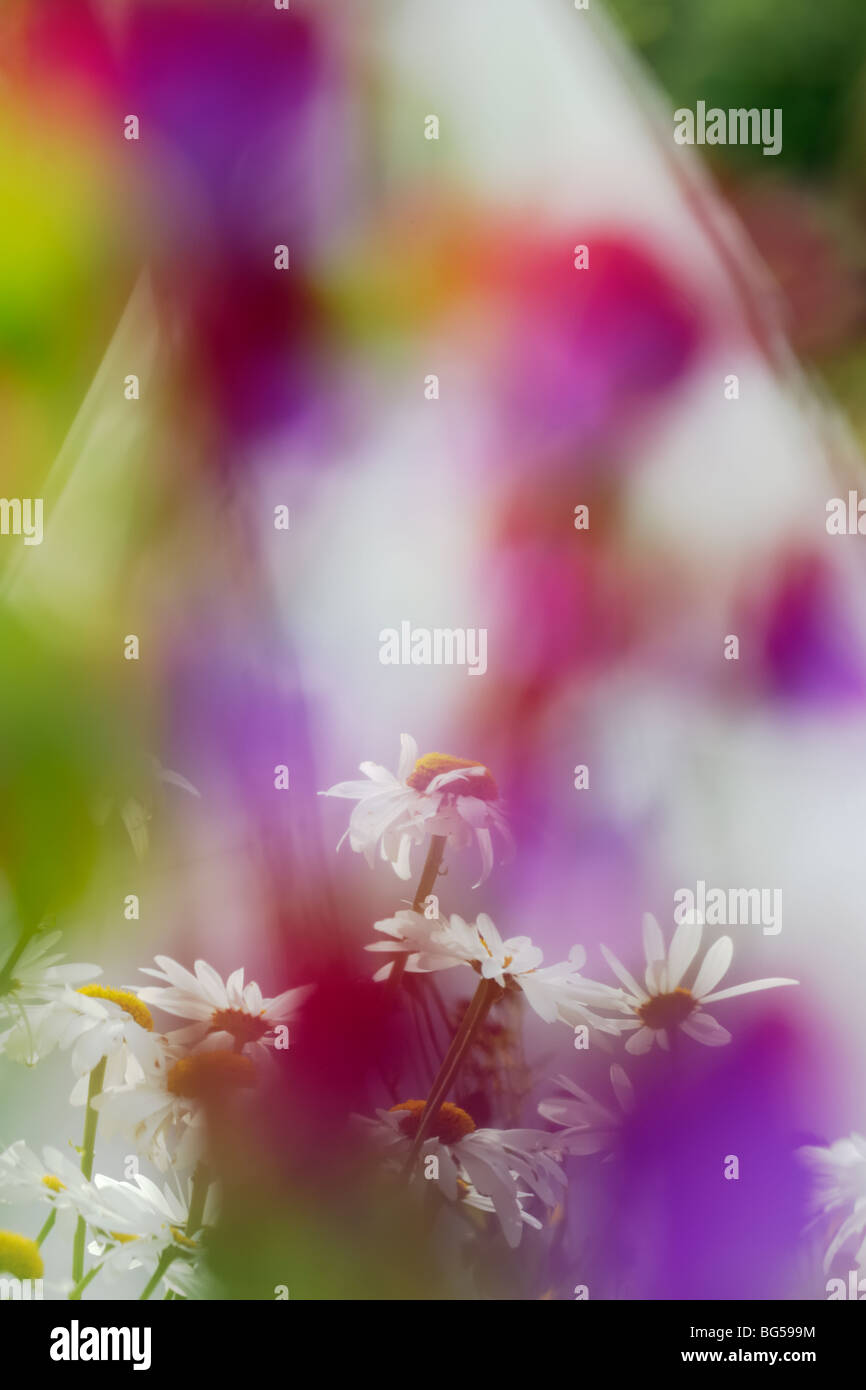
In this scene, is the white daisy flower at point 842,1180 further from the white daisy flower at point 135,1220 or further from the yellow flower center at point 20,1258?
the yellow flower center at point 20,1258

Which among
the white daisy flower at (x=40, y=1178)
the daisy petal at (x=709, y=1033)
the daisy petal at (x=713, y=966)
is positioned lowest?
the white daisy flower at (x=40, y=1178)

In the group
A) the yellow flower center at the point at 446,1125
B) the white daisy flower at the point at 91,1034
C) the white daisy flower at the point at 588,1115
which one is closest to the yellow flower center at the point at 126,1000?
the white daisy flower at the point at 91,1034

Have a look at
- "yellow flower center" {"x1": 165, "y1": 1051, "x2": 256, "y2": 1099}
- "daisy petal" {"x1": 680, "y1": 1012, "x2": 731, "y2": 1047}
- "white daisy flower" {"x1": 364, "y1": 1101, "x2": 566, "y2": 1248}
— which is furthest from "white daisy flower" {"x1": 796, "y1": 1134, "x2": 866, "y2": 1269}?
"yellow flower center" {"x1": 165, "y1": 1051, "x2": 256, "y2": 1099}

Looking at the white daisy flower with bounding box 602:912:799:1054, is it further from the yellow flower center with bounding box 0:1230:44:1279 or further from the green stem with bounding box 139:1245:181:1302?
the yellow flower center with bounding box 0:1230:44:1279

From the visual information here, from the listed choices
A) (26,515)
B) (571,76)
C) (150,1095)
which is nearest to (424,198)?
(571,76)

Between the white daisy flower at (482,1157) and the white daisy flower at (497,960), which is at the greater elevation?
the white daisy flower at (497,960)
